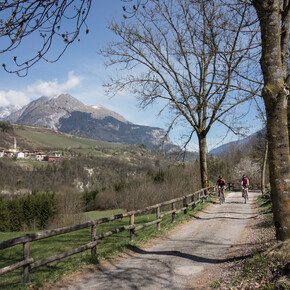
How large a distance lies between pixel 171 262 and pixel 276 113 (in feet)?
13.4

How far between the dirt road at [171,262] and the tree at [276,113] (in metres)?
2.08

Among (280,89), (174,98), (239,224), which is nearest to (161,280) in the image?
(280,89)

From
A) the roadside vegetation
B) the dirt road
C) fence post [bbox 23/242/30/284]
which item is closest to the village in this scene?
the roadside vegetation

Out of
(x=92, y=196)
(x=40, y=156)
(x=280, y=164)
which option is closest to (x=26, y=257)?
(x=280, y=164)

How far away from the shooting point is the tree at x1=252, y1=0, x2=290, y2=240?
5.27m

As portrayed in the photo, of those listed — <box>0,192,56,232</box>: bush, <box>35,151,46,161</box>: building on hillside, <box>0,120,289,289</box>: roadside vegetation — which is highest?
<box>35,151,46,161</box>: building on hillside

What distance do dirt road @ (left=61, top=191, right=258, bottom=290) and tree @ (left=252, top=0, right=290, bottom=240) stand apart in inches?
81.7

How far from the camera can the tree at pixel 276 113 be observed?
527cm

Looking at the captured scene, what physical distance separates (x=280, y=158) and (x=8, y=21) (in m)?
5.12

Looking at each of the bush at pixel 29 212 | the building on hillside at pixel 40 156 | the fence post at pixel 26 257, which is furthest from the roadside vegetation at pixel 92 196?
the building on hillside at pixel 40 156

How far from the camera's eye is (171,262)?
685cm

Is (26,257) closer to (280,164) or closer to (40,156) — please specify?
(280,164)

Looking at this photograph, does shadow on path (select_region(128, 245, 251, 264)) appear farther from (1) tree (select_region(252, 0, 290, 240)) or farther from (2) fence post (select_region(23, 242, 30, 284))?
(2) fence post (select_region(23, 242, 30, 284))

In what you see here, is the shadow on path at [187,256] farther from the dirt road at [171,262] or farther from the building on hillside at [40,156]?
the building on hillside at [40,156]
